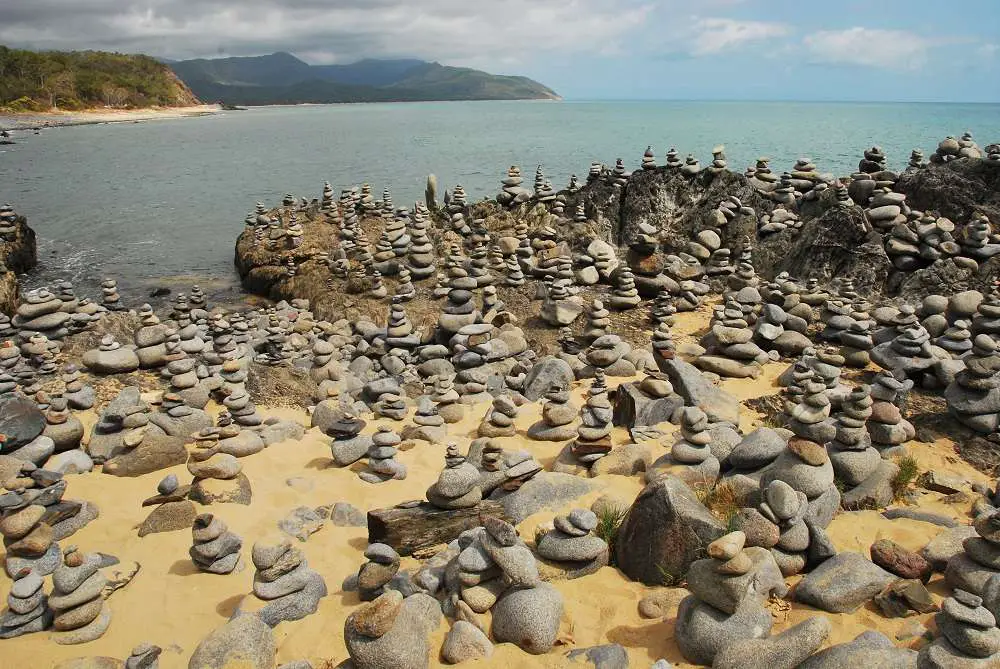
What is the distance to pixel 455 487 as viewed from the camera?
7.61m

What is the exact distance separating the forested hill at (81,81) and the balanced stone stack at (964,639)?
139 meters

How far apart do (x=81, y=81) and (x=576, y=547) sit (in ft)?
490

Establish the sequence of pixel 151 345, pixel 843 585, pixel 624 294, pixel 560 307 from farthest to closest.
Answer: pixel 624 294 < pixel 560 307 < pixel 151 345 < pixel 843 585

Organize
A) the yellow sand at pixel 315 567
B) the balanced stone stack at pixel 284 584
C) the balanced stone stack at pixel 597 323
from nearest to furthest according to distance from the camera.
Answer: the yellow sand at pixel 315 567
the balanced stone stack at pixel 284 584
the balanced stone stack at pixel 597 323

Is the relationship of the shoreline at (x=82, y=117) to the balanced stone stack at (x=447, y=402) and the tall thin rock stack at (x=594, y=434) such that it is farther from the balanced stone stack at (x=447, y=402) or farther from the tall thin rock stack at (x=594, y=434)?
the tall thin rock stack at (x=594, y=434)

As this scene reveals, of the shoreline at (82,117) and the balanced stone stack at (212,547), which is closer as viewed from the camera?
the balanced stone stack at (212,547)

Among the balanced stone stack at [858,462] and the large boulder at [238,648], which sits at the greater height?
the balanced stone stack at [858,462]

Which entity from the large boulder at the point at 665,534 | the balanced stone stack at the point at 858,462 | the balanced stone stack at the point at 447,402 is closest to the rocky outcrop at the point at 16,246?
the balanced stone stack at the point at 447,402

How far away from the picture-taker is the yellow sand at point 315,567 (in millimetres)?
5672

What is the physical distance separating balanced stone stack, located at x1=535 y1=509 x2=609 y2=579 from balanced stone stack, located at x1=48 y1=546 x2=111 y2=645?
4323 mm

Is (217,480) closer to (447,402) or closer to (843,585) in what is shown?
(447,402)

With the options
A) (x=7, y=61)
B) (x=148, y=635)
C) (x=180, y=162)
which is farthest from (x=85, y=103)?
(x=148, y=635)

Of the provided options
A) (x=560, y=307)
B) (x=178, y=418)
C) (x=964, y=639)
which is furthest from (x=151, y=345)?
(x=964, y=639)

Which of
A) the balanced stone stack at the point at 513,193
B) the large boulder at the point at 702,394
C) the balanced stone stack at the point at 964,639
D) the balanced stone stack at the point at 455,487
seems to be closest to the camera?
the balanced stone stack at the point at 964,639
